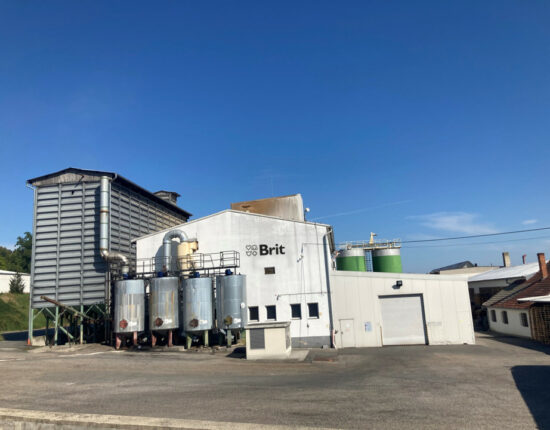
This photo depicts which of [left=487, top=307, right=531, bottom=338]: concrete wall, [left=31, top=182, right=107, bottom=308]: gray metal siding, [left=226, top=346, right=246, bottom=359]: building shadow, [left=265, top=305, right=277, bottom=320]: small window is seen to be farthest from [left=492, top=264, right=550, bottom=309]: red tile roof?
[left=31, top=182, right=107, bottom=308]: gray metal siding

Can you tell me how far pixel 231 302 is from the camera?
21.3 m

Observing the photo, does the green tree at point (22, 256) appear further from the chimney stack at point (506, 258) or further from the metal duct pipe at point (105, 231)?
the chimney stack at point (506, 258)

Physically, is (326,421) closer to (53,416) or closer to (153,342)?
(53,416)

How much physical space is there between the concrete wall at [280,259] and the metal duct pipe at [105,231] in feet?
4.39

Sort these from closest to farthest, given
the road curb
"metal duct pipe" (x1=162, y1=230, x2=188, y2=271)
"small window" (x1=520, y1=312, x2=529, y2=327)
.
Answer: the road curb < "metal duct pipe" (x1=162, y1=230, x2=188, y2=271) < "small window" (x1=520, y1=312, x2=529, y2=327)

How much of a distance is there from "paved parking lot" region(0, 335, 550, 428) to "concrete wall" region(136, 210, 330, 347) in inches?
166

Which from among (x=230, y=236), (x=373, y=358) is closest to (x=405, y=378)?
(x=373, y=358)

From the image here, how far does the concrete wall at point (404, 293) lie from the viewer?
859 inches

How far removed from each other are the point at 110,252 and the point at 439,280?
2064 centimetres

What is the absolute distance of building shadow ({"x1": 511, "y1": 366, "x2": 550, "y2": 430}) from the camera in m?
8.50

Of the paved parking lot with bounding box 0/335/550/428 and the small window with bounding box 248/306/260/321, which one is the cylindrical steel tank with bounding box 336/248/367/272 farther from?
the paved parking lot with bounding box 0/335/550/428

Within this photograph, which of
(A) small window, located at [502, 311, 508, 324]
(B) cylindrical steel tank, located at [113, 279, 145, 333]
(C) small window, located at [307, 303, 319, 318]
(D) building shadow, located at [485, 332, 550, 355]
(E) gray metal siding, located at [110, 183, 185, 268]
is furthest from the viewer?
(A) small window, located at [502, 311, 508, 324]

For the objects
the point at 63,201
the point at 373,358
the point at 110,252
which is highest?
the point at 63,201

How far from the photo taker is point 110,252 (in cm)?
2389
